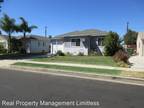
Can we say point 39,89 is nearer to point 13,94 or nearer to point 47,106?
point 13,94

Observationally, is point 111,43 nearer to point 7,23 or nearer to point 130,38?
point 7,23

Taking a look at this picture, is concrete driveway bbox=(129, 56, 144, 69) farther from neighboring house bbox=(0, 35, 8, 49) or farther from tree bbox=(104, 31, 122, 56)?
neighboring house bbox=(0, 35, 8, 49)

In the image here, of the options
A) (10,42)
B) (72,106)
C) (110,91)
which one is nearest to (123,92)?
(110,91)

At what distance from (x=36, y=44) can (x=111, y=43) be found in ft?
67.3

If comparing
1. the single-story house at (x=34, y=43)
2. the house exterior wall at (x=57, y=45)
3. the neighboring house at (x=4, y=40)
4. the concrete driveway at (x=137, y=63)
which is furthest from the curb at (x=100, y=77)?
the neighboring house at (x=4, y=40)

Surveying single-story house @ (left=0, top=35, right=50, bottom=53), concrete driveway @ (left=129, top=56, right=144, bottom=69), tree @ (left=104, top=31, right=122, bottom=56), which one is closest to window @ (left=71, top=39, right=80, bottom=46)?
tree @ (left=104, top=31, right=122, bottom=56)

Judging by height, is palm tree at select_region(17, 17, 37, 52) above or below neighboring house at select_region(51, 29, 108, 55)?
above

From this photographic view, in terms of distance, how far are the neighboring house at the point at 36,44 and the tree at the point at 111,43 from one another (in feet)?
61.3

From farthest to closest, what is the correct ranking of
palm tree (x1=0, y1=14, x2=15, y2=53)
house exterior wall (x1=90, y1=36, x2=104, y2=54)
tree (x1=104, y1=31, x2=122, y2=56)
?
1. palm tree (x1=0, y1=14, x2=15, y2=53)
2. house exterior wall (x1=90, y1=36, x2=104, y2=54)
3. tree (x1=104, y1=31, x2=122, y2=56)

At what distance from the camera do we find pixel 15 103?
22.5 feet

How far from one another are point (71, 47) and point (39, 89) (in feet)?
86.2

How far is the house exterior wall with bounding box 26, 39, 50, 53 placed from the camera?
43.8 metres

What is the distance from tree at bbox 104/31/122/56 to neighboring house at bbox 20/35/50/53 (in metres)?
18.7

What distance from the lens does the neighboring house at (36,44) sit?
143 ft
